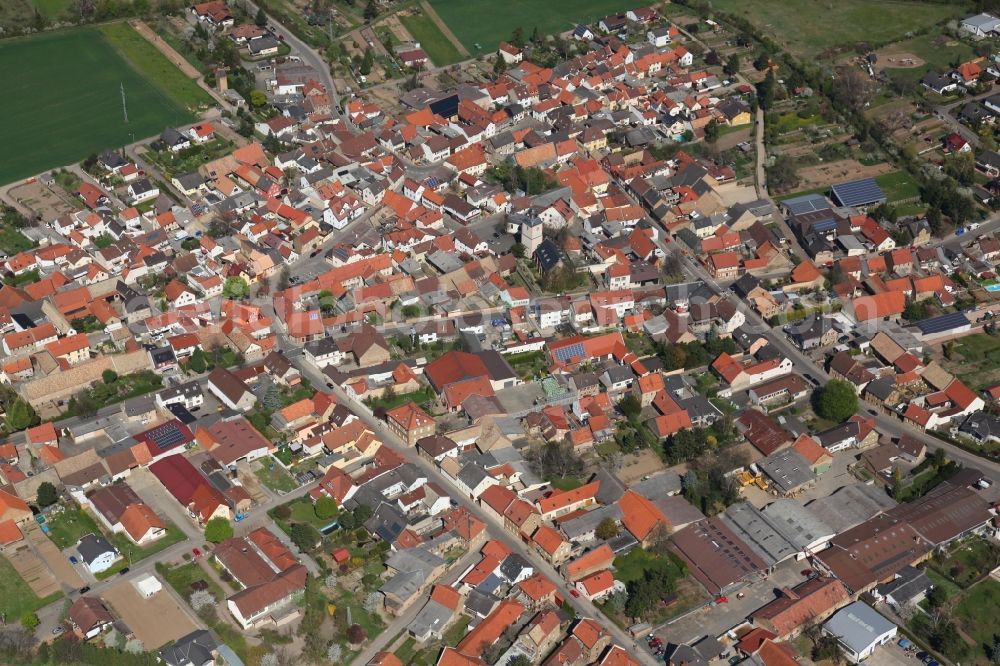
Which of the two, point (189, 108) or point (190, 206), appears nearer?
point (190, 206)

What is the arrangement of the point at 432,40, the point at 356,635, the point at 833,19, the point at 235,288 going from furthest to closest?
the point at 833,19, the point at 432,40, the point at 235,288, the point at 356,635

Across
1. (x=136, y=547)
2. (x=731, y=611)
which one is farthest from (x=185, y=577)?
(x=731, y=611)

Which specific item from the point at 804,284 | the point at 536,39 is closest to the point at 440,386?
the point at 804,284

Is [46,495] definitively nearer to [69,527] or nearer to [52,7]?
[69,527]

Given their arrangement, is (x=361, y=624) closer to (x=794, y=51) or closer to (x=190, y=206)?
(x=190, y=206)

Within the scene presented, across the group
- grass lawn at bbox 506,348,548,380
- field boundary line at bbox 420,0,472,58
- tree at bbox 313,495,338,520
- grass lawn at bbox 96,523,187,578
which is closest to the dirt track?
grass lawn at bbox 506,348,548,380

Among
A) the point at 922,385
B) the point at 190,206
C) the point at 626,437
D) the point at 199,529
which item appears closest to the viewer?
the point at 199,529
